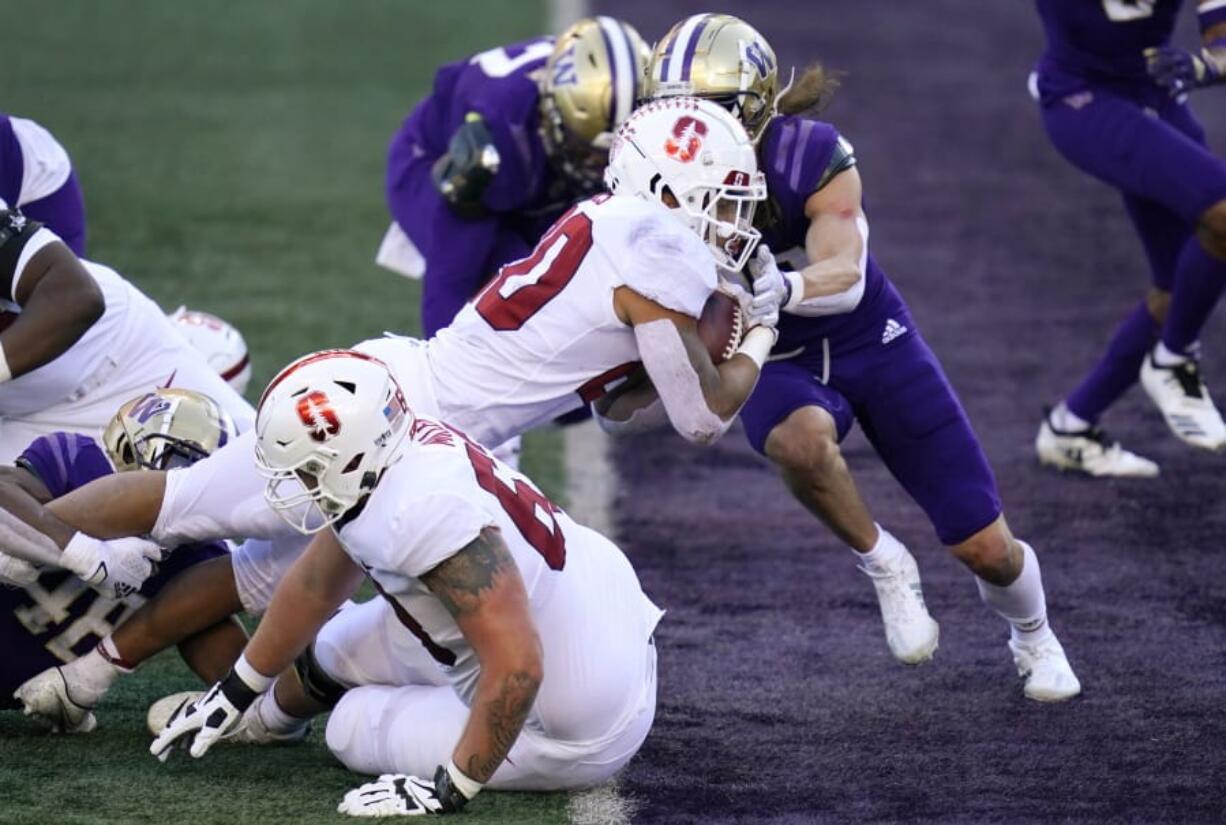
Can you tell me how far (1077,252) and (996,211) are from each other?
2.94ft

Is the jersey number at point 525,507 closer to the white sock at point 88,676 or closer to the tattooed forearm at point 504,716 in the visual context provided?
the tattooed forearm at point 504,716

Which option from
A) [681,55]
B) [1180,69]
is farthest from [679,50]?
[1180,69]

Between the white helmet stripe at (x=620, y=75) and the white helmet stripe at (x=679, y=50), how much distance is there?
0.88 metres

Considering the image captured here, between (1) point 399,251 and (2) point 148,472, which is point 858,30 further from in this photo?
(2) point 148,472

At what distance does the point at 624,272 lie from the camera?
405 centimetres

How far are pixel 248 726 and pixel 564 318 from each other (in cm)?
105

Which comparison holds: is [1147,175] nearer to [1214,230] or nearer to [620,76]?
[1214,230]

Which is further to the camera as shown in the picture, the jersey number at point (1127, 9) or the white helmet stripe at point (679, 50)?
the jersey number at point (1127, 9)

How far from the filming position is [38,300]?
4.46 metres

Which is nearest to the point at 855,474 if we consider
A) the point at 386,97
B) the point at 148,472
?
the point at 148,472

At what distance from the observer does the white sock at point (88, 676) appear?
4.16 metres

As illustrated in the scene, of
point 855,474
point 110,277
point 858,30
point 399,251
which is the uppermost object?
point 110,277

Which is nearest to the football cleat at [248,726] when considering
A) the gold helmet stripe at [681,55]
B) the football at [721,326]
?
the football at [721,326]

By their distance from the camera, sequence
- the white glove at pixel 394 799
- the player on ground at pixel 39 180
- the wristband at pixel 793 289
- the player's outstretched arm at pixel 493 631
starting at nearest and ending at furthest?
the player's outstretched arm at pixel 493 631 → the white glove at pixel 394 799 → the wristband at pixel 793 289 → the player on ground at pixel 39 180
